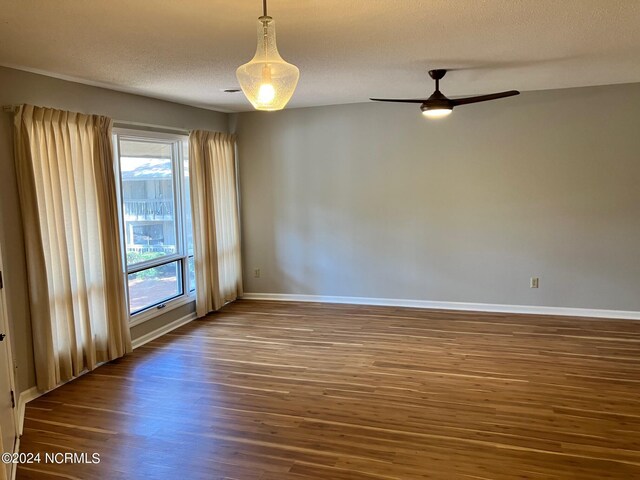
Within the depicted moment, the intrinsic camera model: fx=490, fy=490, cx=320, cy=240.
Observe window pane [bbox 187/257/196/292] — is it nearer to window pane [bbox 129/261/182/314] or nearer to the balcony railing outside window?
window pane [bbox 129/261/182/314]

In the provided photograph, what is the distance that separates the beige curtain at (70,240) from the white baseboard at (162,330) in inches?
14.2

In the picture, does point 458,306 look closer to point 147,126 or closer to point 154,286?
point 154,286

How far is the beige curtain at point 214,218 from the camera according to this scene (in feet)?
18.7

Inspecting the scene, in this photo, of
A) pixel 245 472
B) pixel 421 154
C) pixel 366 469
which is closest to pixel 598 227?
pixel 421 154

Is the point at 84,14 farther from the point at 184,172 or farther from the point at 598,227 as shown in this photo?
the point at 598,227

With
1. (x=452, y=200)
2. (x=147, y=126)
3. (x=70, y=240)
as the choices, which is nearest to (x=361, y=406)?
(x=70, y=240)

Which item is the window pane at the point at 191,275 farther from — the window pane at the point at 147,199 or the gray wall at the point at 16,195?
the gray wall at the point at 16,195

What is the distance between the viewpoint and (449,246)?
233 inches

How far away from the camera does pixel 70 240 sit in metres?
4.00

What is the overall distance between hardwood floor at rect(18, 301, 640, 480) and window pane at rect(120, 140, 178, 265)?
3.30 ft

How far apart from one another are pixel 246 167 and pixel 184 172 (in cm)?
110

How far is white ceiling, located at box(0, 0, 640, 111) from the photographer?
252 cm

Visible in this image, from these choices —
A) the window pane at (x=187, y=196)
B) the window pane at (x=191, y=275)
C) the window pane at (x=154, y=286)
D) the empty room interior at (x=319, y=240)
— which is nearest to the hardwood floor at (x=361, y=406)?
the empty room interior at (x=319, y=240)

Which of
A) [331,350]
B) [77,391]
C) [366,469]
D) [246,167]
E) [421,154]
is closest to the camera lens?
[366,469]
